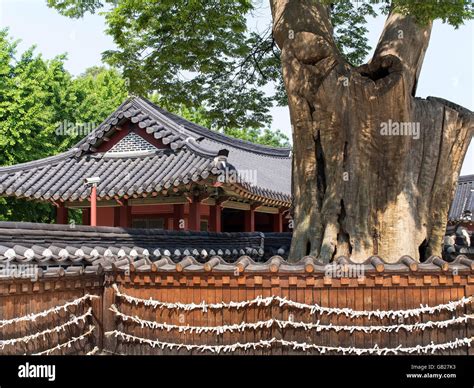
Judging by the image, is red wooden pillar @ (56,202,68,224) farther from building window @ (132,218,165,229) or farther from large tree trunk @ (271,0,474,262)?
large tree trunk @ (271,0,474,262)

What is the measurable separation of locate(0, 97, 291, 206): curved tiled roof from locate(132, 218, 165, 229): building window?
1495mm

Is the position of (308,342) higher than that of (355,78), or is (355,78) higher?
(355,78)

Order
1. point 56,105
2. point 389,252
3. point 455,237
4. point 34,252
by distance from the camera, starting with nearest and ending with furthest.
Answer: point 34,252 → point 389,252 → point 455,237 → point 56,105

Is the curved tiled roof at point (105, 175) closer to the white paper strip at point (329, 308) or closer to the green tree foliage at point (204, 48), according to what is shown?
the green tree foliage at point (204, 48)

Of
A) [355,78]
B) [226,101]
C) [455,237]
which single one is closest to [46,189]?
[226,101]

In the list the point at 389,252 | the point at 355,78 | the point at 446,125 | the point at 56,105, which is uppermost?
the point at 56,105

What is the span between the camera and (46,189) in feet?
47.3

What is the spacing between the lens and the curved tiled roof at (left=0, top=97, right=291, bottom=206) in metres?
13.4

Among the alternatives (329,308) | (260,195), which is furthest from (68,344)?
(260,195)

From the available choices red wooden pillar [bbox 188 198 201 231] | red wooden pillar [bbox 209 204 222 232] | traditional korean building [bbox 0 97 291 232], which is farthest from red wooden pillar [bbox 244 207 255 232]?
red wooden pillar [bbox 188 198 201 231]

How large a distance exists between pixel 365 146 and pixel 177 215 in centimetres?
672

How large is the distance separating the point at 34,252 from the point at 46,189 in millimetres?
7953

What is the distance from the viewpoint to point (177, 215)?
47.2 ft
